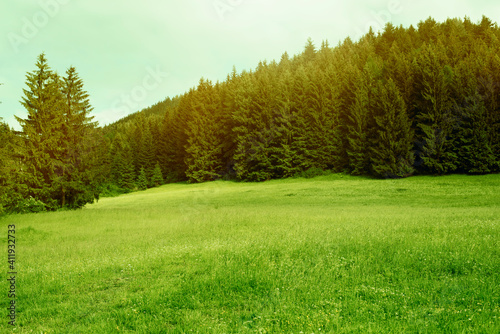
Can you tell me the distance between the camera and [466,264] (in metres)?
7.93

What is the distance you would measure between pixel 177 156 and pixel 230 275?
74518 mm

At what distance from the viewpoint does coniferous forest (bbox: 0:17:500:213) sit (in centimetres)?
2931

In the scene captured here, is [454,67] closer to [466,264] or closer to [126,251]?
[466,264]

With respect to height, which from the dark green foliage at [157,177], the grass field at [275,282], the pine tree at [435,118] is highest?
the pine tree at [435,118]

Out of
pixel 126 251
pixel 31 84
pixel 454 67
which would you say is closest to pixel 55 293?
pixel 126 251

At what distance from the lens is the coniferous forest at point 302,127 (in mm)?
29312

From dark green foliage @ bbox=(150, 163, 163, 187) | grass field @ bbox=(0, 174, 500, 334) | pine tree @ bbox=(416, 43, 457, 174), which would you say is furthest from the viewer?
dark green foliage @ bbox=(150, 163, 163, 187)

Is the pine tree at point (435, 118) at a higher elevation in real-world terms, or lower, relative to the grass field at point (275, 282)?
higher

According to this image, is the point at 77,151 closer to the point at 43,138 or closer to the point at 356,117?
the point at 43,138

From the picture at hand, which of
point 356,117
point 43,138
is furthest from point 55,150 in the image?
point 356,117

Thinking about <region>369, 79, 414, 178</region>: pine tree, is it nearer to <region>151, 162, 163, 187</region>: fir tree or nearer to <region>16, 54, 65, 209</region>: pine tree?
<region>16, 54, 65, 209</region>: pine tree

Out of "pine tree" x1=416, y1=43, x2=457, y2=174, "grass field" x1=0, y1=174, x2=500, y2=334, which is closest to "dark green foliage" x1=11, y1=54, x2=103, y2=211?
"grass field" x1=0, y1=174, x2=500, y2=334

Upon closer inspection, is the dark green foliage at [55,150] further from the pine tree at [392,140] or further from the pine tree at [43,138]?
the pine tree at [392,140]

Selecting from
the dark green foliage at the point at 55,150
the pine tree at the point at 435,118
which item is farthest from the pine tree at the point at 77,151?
the pine tree at the point at 435,118
